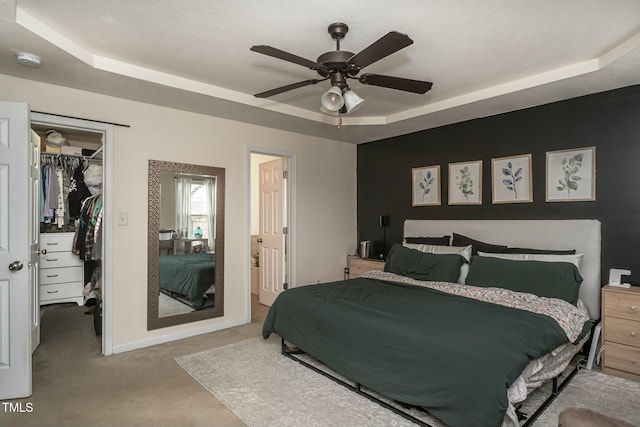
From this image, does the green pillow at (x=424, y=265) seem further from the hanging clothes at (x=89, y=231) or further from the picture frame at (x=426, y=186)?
the hanging clothes at (x=89, y=231)

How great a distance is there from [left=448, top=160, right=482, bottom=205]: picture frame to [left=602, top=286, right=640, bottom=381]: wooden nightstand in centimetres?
162

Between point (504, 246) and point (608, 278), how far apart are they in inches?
35.5

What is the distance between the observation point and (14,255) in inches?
→ 102

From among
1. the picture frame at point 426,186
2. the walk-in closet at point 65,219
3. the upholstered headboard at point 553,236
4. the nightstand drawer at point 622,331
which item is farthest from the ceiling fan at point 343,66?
the walk-in closet at point 65,219

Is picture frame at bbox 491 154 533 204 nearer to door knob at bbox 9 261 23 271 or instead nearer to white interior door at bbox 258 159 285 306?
white interior door at bbox 258 159 285 306

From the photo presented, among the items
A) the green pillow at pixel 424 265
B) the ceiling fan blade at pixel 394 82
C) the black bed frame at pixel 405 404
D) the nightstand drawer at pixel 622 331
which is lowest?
the black bed frame at pixel 405 404

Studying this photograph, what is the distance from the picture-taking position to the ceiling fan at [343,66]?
6.68ft

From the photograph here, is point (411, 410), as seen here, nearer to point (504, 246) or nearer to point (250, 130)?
point (504, 246)

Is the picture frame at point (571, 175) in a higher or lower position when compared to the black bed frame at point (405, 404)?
higher

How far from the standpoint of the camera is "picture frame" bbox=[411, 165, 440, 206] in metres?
4.65

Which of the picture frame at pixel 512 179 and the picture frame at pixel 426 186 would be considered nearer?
the picture frame at pixel 512 179

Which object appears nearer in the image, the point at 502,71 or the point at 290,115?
the point at 502,71

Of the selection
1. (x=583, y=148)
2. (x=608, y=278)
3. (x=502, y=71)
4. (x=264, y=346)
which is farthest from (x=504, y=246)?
(x=264, y=346)

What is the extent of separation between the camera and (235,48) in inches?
108
